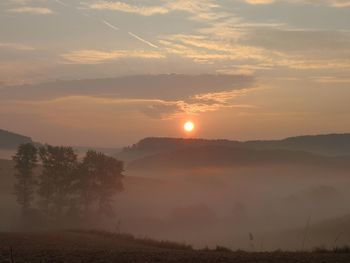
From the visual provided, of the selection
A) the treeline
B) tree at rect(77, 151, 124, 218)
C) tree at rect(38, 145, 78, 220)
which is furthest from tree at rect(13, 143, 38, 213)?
tree at rect(77, 151, 124, 218)

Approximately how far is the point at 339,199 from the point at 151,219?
80.8 meters

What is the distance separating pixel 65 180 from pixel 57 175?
4.43 feet

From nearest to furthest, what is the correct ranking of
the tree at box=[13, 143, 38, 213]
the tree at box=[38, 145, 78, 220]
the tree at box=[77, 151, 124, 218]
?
1. the tree at box=[38, 145, 78, 220]
2. the tree at box=[77, 151, 124, 218]
3. the tree at box=[13, 143, 38, 213]

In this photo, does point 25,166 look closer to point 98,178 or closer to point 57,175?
point 57,175

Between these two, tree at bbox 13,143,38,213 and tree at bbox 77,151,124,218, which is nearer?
tree at bbox 77,151,124,218

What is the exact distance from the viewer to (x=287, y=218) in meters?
110

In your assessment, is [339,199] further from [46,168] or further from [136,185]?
[46,168]

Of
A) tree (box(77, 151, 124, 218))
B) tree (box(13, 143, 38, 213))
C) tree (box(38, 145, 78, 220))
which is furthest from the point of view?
tree (box(13, 143, 38, 213))

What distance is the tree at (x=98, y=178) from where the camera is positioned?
78438 mm

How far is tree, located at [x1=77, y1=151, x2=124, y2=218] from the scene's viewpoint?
7844cm

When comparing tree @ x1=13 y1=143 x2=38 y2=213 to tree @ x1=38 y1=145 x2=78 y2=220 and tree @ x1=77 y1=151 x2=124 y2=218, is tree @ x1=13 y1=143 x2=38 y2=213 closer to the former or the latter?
tree @ x1=38 y1=145 x2=78 y2=220

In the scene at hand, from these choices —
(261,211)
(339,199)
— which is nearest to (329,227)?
(261,211)

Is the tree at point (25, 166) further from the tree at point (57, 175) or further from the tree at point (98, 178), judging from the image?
the tree at point (98, 178)

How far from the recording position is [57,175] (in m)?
76.4
